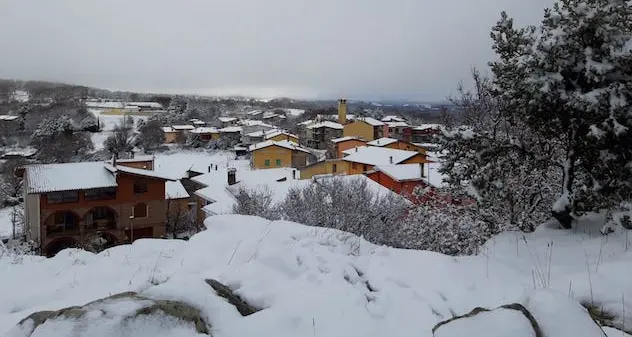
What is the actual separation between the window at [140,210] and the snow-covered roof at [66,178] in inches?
75.2

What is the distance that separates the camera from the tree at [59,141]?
171ft

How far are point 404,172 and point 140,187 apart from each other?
1555cm

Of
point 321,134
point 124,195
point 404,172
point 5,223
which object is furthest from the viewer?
point 321,134

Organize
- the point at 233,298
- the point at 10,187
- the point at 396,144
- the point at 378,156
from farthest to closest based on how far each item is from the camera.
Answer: the point at 396,144 → the point at 10,187 → the point at 378,156 → the point at 233,298

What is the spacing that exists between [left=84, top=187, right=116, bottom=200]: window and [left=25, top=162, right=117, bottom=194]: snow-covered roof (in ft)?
1.42

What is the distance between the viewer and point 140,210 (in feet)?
86.1

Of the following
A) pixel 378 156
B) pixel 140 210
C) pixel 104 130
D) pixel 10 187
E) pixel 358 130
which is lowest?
pixel 10 187

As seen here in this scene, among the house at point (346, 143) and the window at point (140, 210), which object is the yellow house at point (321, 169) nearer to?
the window at point (140, 210)

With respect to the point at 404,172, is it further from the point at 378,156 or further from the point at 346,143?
the point at 346,143

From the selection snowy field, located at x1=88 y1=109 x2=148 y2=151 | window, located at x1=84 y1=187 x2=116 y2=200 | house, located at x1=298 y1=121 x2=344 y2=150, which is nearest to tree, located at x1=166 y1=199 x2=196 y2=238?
window, located at x1=84 y1=187 x2=116 y2=200

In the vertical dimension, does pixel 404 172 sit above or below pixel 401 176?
above

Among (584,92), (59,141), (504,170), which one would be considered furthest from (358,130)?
(584,92)

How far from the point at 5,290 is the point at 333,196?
12.5 meters

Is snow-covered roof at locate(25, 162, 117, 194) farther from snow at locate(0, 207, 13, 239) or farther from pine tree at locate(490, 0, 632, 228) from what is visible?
pine tree at locate(490, 0, 632, 228)
